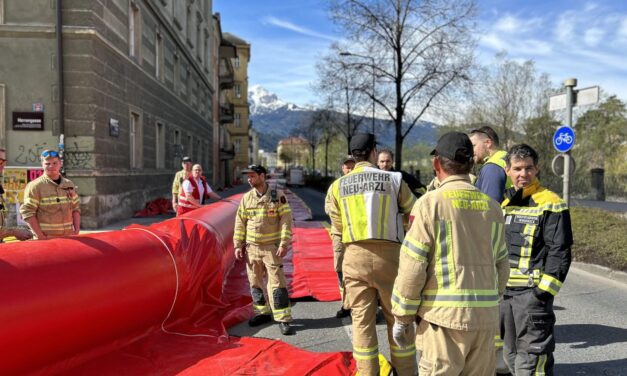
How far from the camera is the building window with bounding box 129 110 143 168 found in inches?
650

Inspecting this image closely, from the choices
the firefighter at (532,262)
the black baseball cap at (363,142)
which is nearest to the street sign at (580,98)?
the firefighter at (532,262)

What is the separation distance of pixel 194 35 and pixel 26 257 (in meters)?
27.5

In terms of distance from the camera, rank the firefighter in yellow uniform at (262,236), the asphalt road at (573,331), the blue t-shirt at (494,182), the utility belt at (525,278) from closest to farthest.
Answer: the utility belt at (525,278) → the blue t-shirt at (494,182) → the asphalt road at (573,331) → the firefighter in yellow uniform at (262,236)

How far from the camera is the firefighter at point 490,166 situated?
3906 mm

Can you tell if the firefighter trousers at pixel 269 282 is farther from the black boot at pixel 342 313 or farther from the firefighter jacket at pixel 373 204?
the firefighter jacket at pixel 373 204

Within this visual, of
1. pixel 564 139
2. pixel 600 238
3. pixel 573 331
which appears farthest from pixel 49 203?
pixel 564 139

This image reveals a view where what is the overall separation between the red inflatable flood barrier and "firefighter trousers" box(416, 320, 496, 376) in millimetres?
1540

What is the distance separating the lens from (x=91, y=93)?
12562mm

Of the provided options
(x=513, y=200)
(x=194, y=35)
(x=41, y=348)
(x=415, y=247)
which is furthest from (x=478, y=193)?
(x=194, y=35)

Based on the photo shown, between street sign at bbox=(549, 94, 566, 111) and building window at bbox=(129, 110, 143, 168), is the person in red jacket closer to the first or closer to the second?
building window at bbox=(129, 110, 143, 168)

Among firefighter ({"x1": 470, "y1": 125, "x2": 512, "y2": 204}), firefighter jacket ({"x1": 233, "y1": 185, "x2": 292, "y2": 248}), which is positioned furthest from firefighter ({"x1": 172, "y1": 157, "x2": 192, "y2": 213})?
firefighter ({"x1": 470, "y1": 125, "x2": 512, "y2": 204})

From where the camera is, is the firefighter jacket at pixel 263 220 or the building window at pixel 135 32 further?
the building window at pixel 135 32

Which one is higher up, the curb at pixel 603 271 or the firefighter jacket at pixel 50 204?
the firefighter jacket at pixel 50 204

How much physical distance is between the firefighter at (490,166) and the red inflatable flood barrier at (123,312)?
6.50 ft
